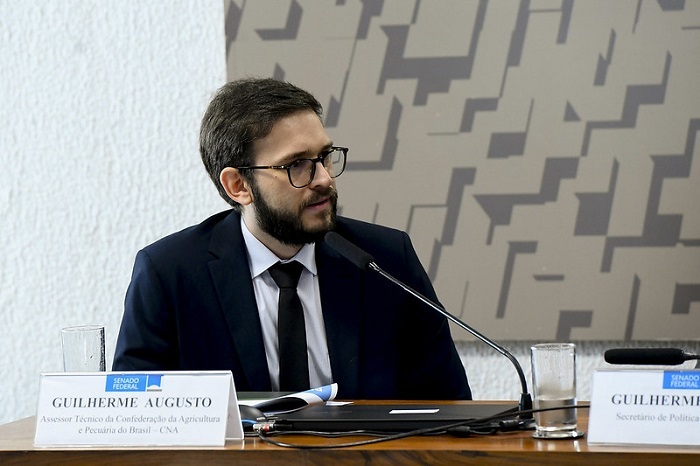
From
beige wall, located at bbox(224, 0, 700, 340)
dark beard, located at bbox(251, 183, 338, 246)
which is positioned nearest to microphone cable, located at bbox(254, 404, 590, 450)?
dark beard, located at bbox(251, 183, 338, 246)

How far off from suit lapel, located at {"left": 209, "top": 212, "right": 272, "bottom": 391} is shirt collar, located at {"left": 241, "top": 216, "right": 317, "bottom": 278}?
0.06 feet

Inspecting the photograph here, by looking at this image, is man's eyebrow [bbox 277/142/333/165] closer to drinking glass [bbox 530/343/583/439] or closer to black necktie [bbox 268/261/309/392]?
black necktie [bbox 268/261/309/392]

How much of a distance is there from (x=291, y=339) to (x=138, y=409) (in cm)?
63

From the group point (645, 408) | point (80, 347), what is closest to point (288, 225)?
point (80, 347)

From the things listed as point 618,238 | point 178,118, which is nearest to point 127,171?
point 178,118

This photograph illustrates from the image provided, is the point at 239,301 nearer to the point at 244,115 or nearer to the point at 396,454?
the point at 244,115

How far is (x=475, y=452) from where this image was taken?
110cm

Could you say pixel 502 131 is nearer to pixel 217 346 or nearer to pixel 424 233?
pixel 424 233

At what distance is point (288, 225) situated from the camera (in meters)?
1.91

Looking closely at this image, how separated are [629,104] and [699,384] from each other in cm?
146

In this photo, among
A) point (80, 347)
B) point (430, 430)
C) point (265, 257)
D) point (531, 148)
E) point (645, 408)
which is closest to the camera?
point (645, 408)

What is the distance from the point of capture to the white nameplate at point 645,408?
3.51ft

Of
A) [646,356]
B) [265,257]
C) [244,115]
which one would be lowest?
[646,356]

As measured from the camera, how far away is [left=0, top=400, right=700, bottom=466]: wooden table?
3.46 feet
